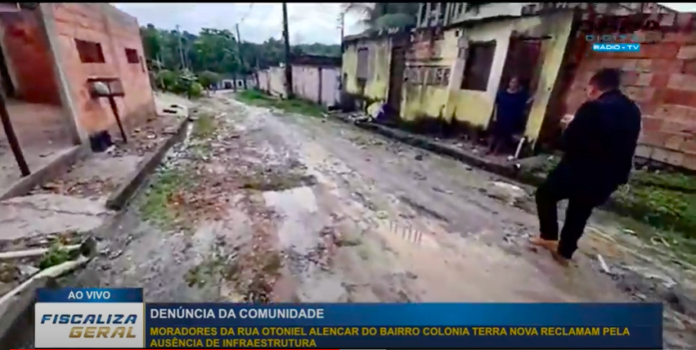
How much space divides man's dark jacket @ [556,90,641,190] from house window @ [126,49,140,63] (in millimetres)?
4114

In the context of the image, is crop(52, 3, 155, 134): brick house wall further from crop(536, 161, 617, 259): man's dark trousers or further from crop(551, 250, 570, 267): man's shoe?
crop(551, 250, 570, 267): man's shoe

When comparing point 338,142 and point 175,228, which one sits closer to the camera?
point 175,228

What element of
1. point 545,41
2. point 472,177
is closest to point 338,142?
point 472,177

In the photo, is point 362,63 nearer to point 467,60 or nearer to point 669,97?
point 467,60

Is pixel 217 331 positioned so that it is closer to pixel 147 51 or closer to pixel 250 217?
pixel 250 217

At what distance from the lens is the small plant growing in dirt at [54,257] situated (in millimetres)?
1132

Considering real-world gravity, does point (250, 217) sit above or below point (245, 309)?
below

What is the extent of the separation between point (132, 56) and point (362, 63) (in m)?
3.46

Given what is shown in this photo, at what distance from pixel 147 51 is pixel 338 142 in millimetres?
2247

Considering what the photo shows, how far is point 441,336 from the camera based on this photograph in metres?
0.82

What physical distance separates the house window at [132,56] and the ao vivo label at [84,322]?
3.67 metres

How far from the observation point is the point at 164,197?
6.31ft

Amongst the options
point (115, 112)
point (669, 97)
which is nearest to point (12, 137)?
point (115, 112)

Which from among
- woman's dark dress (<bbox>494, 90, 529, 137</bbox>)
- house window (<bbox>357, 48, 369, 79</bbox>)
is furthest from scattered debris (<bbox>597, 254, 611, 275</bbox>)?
house window (<bbox>357, 48, 369, 79</bbox>)
